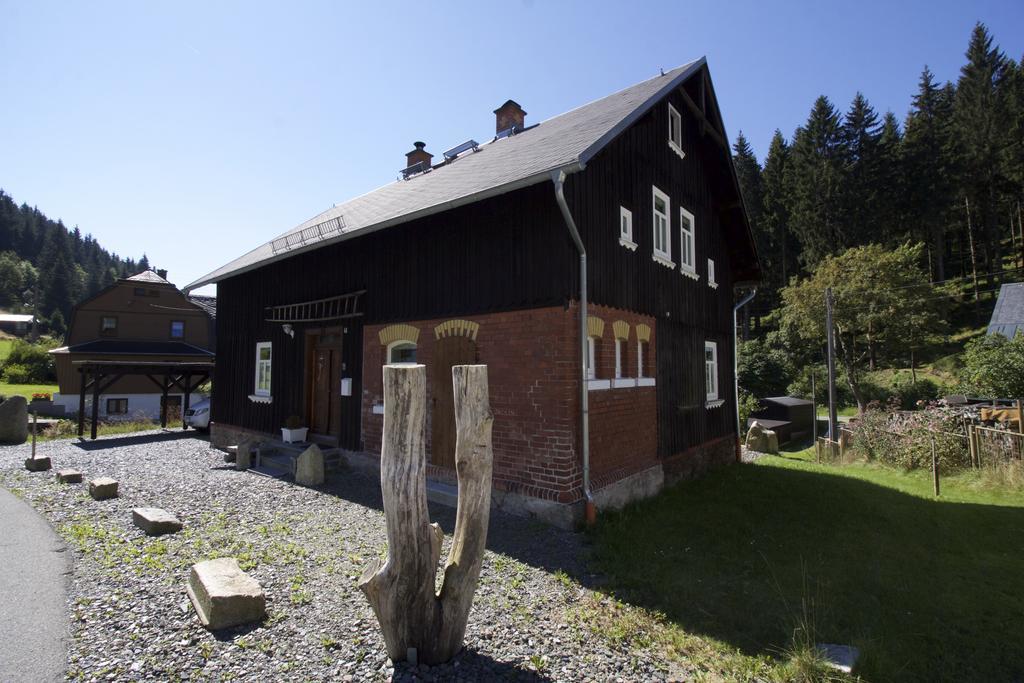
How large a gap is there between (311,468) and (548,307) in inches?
212

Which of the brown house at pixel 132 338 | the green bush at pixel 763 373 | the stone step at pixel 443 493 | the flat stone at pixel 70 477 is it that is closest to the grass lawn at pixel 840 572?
the stone step at pixel 443 493

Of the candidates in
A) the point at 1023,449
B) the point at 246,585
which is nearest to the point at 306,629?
the point at 246,585

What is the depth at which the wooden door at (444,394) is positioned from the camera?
8133 millimetres

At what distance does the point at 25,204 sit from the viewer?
107 meters

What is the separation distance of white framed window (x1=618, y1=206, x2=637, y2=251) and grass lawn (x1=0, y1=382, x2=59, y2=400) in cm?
4235

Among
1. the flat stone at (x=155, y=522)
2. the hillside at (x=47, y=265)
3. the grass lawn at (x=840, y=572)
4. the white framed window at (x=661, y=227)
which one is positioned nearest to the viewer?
the grass lawn at (x=840, y=572)

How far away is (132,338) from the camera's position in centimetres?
2894

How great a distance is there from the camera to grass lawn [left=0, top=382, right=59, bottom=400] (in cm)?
3409

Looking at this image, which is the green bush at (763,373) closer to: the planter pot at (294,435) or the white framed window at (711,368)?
the white framed window at (711,368)

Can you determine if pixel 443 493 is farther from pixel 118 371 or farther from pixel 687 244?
pixel 118 371

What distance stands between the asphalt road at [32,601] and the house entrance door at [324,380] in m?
4.94

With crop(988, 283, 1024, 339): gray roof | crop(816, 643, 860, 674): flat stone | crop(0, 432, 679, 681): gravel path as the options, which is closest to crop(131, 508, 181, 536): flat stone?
crop(0, 432, 679, 681): gravel path

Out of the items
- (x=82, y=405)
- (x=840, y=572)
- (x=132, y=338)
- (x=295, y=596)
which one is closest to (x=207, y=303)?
(x=132, y=338)

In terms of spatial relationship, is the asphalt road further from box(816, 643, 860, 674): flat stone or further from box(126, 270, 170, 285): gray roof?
box(126, 270, 170, 285): gray roof
